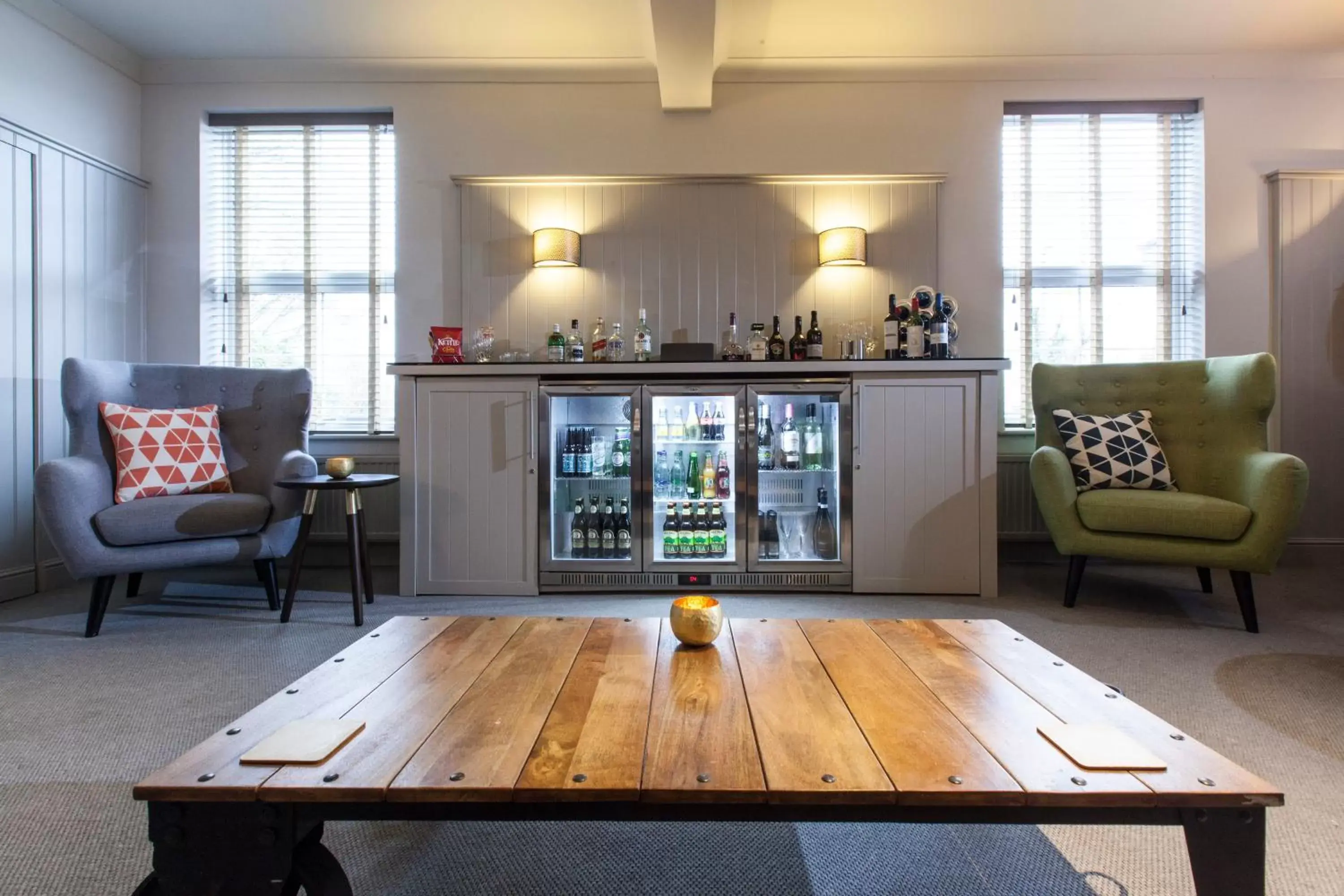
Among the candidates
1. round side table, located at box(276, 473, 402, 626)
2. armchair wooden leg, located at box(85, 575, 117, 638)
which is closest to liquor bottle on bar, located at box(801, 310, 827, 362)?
round side table, located at box(276, 473, 402, 626)

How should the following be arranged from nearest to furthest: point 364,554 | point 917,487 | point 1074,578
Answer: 1. point 1074,578
2. point 364,554
3. point 917,487

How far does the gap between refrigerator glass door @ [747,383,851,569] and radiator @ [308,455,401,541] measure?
1968 millimetres

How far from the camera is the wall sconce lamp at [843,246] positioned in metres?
3.46

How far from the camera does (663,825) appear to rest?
4.32 feet

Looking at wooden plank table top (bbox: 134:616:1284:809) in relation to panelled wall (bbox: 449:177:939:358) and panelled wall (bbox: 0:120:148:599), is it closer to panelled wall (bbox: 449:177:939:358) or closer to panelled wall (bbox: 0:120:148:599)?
panelled wall (bbox: 449:177:939:358)

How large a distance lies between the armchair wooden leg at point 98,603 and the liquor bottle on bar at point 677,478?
225 cm

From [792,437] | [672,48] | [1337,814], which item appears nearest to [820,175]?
[672,48]

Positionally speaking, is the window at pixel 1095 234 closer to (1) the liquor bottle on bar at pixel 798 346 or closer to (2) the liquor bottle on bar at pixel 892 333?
(2) the liquor bottle on bar at pixel 892 333

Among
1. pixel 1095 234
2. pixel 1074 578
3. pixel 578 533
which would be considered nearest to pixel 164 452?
pixel 578 533

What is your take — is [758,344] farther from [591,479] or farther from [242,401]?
[242,401]

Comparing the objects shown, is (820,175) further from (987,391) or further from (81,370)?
(81,370)

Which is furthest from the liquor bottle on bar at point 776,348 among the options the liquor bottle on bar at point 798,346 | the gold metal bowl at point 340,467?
the gold metal bowl at point 340,467

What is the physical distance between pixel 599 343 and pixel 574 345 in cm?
13

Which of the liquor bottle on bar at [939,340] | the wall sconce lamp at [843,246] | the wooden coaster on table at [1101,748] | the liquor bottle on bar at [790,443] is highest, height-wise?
the wall sconce lamp at [843,246]
